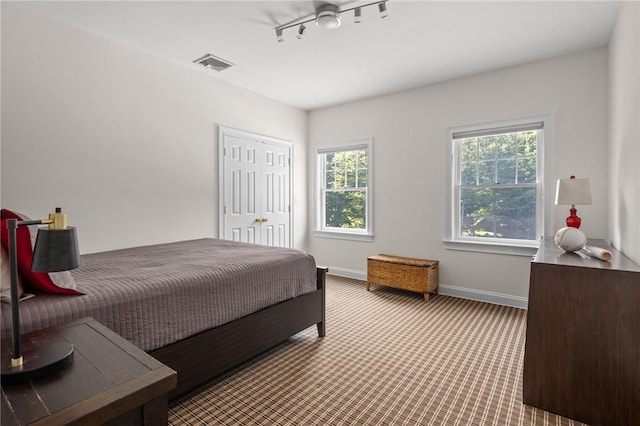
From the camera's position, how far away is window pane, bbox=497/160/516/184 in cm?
369

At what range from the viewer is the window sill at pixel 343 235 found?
480cm

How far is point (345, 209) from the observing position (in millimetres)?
5137

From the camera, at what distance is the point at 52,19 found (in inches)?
107

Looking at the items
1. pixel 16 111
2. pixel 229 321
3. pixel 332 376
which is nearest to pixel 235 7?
pixel 16 111

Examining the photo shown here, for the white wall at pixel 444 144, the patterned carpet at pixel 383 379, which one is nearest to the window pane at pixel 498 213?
the white wall at pixel 444 144

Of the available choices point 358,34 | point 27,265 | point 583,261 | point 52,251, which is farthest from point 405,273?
point 52,251

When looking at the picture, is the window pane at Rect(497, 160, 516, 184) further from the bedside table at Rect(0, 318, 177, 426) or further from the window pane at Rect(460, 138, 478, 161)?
the bedside table at Rect(0, 318, 177, 426)

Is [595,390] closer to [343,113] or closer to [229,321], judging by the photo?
[229,321]

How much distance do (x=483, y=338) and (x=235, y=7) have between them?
3406 millimetres

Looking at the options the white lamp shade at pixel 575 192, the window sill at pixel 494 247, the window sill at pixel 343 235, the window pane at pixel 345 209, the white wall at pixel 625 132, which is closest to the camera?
the white wall at pixel 625 132

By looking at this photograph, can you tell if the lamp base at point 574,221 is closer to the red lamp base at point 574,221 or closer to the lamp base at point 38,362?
the red lamp base at point 574,221

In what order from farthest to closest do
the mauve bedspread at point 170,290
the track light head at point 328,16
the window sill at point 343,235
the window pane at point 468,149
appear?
1. the window sill at point 343,235
2. the window pane at point 468,149
3. the track light head at point 328,16
4. the mauve bedspread at point 170,290

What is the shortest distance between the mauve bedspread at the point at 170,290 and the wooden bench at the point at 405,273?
156cm

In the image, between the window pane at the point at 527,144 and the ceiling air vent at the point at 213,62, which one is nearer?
the ceiling air vent at the point at 213,62
